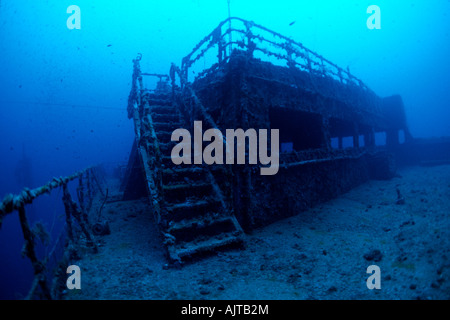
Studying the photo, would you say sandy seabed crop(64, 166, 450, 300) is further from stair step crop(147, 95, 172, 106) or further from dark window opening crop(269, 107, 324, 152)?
stair step crop(147, 95, 172, 106)

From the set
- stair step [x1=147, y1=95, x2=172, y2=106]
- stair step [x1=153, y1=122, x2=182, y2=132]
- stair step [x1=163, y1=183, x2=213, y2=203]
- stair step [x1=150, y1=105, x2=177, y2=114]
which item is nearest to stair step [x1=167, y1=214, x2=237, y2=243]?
stair step [x1=163, y1=183, x2=213, y2=203]

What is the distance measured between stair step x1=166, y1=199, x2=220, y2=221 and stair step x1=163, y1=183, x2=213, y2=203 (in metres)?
0.31

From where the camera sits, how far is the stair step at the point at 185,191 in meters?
4.85

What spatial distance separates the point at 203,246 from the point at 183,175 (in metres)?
1.90

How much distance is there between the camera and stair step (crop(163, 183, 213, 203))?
485cm

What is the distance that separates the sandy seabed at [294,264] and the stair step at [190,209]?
0.74 meters

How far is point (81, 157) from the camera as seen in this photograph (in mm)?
184000

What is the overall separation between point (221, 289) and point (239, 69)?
5.20 meters

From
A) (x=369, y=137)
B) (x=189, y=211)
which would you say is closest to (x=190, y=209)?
(x=189, y=211)

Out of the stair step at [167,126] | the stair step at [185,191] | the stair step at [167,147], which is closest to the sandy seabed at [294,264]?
the stair step at [185,191]

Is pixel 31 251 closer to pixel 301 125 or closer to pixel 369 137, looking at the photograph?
pixel 301 125

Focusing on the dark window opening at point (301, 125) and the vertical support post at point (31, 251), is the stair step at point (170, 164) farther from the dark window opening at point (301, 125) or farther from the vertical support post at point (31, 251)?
the dark window opening at point (301, 125)
